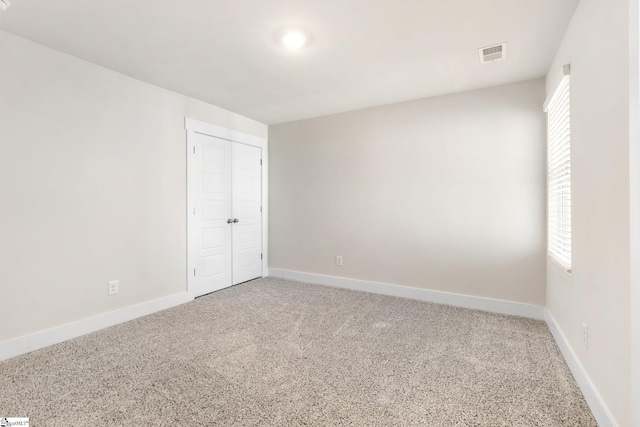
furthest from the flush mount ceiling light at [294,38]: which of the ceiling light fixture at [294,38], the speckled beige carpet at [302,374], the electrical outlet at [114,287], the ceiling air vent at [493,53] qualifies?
the electrical outlet at [114,287]

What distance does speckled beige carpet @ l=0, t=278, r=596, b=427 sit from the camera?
1.65m

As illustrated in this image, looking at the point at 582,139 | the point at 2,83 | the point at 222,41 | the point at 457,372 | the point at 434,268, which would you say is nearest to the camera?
the point at 582,139

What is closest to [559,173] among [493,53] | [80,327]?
[493,53]

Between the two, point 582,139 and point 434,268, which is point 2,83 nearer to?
point 582,139

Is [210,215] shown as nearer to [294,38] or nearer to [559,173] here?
[294,38]

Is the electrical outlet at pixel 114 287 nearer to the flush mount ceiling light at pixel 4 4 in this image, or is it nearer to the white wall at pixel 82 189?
the white wall at pixel 82 189

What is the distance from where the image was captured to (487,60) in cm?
268

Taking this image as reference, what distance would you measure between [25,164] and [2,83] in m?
0.59

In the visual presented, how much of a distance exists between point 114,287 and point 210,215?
1.34 metres

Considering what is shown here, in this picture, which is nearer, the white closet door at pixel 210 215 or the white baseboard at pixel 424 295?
the white baseboard at pixel 424 295

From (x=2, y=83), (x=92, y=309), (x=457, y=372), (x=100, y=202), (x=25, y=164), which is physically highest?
(x=2, y=83)

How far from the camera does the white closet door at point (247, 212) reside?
433cm

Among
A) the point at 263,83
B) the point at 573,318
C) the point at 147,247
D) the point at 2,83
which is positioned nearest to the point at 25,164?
the point at 2,83

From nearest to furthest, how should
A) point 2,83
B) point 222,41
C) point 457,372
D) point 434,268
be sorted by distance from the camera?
point 457,372, point 2,83, point 222,41, point 434,268
